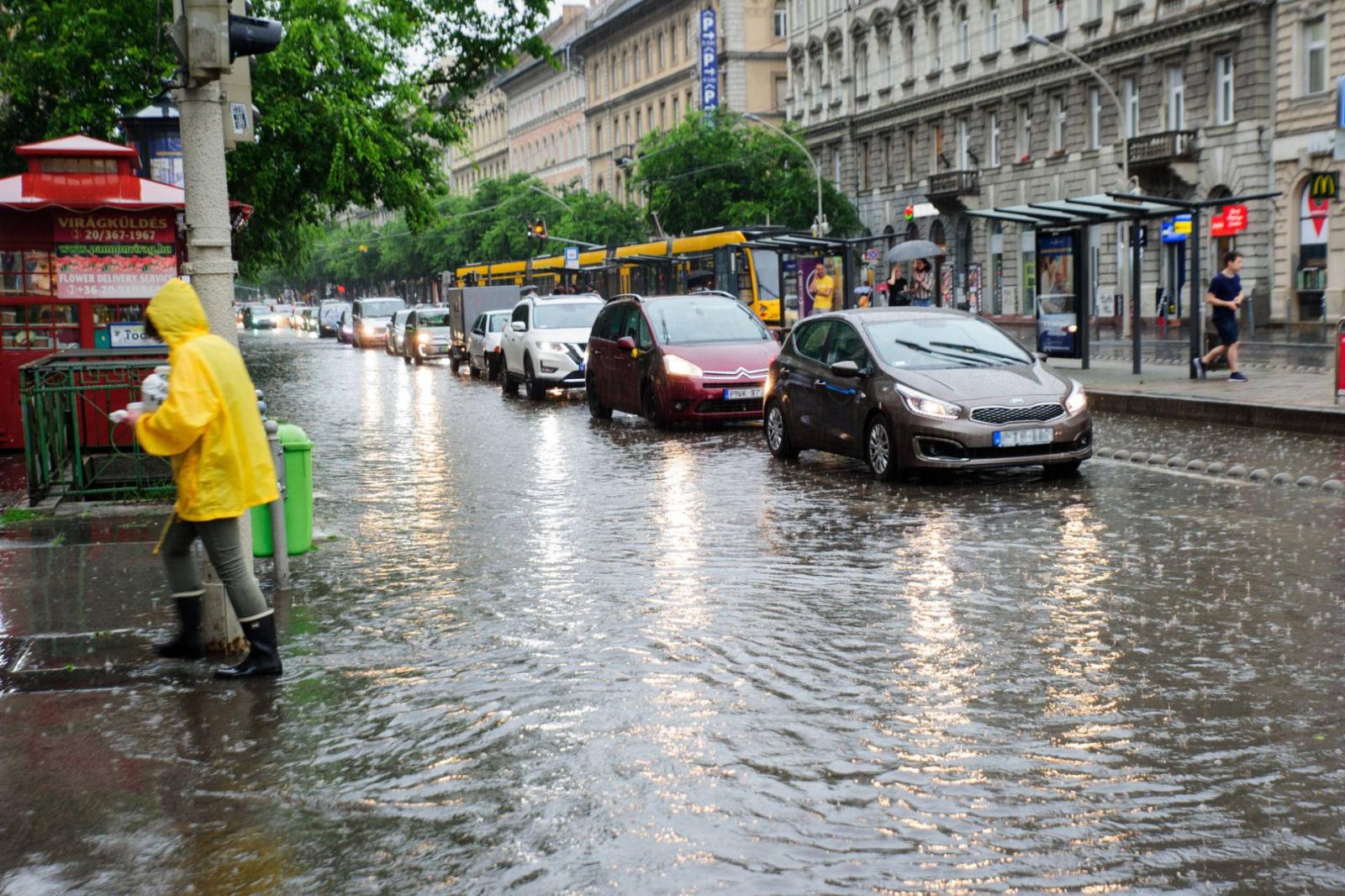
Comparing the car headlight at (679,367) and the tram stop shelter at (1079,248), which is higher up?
the tram stop shelter at (1079,248)

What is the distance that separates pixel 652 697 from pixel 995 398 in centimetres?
760

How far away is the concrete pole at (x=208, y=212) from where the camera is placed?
758cm

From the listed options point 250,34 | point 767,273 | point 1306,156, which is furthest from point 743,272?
point 250,34

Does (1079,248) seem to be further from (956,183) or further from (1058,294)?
(956,183)

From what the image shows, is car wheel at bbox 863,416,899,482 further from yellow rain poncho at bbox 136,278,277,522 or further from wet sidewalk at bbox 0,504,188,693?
yellow rain poncho at bbox 136,278,277,522

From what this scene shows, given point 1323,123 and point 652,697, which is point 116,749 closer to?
point 652,697

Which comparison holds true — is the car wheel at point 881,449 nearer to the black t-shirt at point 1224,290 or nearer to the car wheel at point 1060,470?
the car wheel at point 1060,470

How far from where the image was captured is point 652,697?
21.1 ft

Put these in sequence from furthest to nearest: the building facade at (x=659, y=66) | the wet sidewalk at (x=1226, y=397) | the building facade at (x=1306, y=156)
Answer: the building facade at (x=659, y=66), the building facade at (x=1306, y=156), the wet sidewalk at (x=1226, y=397)

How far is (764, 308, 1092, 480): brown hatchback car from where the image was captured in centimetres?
1333

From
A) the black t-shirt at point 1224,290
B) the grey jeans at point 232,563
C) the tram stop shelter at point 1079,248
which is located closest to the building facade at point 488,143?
the tram stop shelter at point 1079,248

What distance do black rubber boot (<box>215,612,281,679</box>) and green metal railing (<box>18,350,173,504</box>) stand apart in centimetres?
556

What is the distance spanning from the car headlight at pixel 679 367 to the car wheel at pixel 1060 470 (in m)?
6.04

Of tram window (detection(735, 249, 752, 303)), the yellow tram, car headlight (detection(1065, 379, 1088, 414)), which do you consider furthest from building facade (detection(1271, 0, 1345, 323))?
car headlight (detection(1065, 379, 1088, 414))
